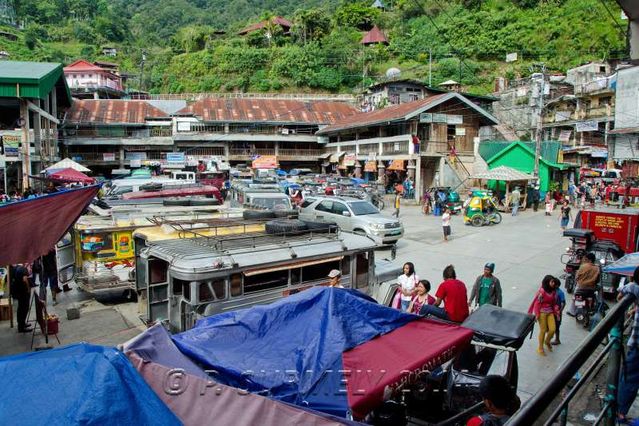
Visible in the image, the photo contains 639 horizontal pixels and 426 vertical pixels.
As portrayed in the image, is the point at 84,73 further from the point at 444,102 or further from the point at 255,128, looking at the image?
the point at 444,102

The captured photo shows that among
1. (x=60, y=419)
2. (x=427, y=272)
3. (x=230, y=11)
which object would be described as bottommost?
(x=427, y=272)

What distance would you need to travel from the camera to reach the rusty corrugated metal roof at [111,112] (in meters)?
49.1

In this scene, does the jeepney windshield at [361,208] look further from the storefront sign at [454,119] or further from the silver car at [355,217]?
the storefront sign at [454,119]

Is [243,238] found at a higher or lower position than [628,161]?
lower

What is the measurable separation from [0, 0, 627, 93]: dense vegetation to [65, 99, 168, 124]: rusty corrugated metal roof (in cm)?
2255

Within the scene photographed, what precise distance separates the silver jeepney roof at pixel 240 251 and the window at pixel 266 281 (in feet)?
0.84

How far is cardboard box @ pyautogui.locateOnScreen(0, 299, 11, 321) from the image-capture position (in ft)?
33.8

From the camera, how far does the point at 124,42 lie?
365 ft

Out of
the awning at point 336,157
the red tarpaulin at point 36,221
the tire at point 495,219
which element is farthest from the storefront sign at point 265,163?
the red tarpaulin at point 36,221

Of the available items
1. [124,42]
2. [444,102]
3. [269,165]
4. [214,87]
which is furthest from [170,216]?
[124,42]

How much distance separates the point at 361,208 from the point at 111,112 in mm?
41888

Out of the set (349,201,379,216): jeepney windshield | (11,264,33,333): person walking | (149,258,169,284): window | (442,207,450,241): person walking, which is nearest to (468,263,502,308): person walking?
(149,258,169,284): window

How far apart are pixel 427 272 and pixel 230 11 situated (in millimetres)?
138830

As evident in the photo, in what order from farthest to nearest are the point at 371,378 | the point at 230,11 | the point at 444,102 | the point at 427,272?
the point at 230,11, the point at 444,102, the point at 427,272, the point at 371,378
